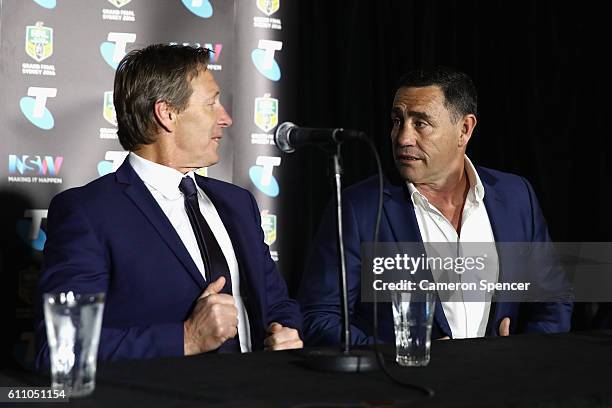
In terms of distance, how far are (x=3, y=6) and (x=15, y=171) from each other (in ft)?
2.26

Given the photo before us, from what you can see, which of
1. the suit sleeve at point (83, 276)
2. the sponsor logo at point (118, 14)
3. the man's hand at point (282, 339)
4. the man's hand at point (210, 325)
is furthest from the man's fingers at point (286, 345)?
the sponsor logo at point (118, 14)

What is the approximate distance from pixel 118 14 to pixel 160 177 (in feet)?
5.02

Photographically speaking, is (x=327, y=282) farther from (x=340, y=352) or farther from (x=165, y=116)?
(x=340, y=352)

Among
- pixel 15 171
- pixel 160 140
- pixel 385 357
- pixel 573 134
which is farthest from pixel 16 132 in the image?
pixel 573 134

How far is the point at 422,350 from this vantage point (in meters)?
1.50

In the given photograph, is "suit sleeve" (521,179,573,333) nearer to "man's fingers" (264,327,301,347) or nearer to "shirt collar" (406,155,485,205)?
"shirt collar" (406,155,485,205)

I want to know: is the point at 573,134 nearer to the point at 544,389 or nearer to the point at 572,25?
the point at 572,25

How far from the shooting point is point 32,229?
3.32m

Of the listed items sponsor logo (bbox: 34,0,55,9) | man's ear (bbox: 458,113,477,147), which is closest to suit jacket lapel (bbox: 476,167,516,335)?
man's ear (bbox: 458,113,477,147)

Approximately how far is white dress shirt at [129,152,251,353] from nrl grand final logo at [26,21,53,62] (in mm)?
1295

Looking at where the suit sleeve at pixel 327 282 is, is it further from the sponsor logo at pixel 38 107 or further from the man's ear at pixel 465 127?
the sponsor logo at pixel 38 107

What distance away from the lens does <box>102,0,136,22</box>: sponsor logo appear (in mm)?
3498

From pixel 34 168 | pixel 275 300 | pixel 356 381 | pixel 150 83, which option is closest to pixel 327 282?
pixel 275 300

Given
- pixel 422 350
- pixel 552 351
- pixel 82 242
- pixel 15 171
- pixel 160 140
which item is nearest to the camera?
pixel 422 350
